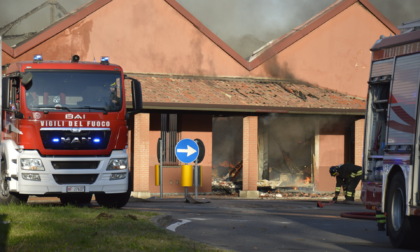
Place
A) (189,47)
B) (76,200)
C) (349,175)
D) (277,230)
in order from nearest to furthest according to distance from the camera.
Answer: (277,230)
(76,200)
(349,175)
(189,47)

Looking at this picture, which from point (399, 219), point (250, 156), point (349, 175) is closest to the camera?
point (399, 219)

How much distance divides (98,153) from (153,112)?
1575 centimetres

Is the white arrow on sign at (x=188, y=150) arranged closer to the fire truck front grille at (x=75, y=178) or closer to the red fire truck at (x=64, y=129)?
the red fire truck at (x=64, y=129)

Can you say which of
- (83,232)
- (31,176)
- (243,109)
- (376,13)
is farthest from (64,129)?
(376,13)

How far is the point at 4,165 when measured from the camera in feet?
63.9

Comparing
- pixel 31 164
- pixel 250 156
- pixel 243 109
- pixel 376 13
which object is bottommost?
pixel 31 164

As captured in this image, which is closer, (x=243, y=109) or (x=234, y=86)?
A: (x=243, y=109)

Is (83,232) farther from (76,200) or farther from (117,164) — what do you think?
(76,200)

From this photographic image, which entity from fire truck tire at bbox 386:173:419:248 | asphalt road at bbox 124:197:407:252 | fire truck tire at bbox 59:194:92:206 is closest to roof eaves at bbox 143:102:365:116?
fire truck tire at bbox 59:194:92:206

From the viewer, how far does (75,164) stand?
753 inches

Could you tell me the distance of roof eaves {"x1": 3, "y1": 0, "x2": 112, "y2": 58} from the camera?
34.1 meters

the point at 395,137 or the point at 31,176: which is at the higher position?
the point at 395,137

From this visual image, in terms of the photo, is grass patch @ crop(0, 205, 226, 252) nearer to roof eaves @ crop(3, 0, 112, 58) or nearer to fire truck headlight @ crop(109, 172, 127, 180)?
fire truck headlight @ crop(109, 172, 127, 180)

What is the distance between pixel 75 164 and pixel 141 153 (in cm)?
1435
